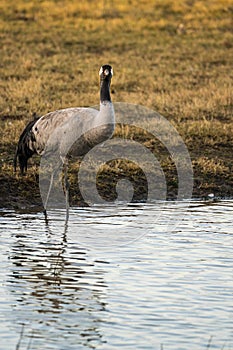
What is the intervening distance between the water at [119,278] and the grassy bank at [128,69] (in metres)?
1.27

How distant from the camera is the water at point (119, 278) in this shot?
5.82m

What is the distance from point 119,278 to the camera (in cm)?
720

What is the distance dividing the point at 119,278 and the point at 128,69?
12.0m

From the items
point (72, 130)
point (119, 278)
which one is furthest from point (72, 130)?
point (119, 278)

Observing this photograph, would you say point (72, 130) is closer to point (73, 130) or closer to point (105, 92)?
point (73, 130)

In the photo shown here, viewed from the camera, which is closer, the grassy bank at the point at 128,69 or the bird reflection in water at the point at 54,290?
the bird reflection in water at the point at 54,290

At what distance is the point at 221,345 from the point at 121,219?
400 cm

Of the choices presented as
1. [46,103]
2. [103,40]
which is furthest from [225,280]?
[103,40]

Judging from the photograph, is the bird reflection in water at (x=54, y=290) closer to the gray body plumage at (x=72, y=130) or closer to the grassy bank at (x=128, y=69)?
the gray body plumage at (x=72, y=130)

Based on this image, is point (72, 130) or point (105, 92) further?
point (72, 130)

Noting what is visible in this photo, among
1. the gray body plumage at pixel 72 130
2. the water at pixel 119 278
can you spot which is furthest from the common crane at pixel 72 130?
the water at pixel 119 278

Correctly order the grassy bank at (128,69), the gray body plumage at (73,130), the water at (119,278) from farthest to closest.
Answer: the grassy bank at (128,69) → the gray body plumage at (73,130) → the water at (119,278)

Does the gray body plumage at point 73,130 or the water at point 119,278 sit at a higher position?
the gray body plumage at point 73,130

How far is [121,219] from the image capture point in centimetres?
951
